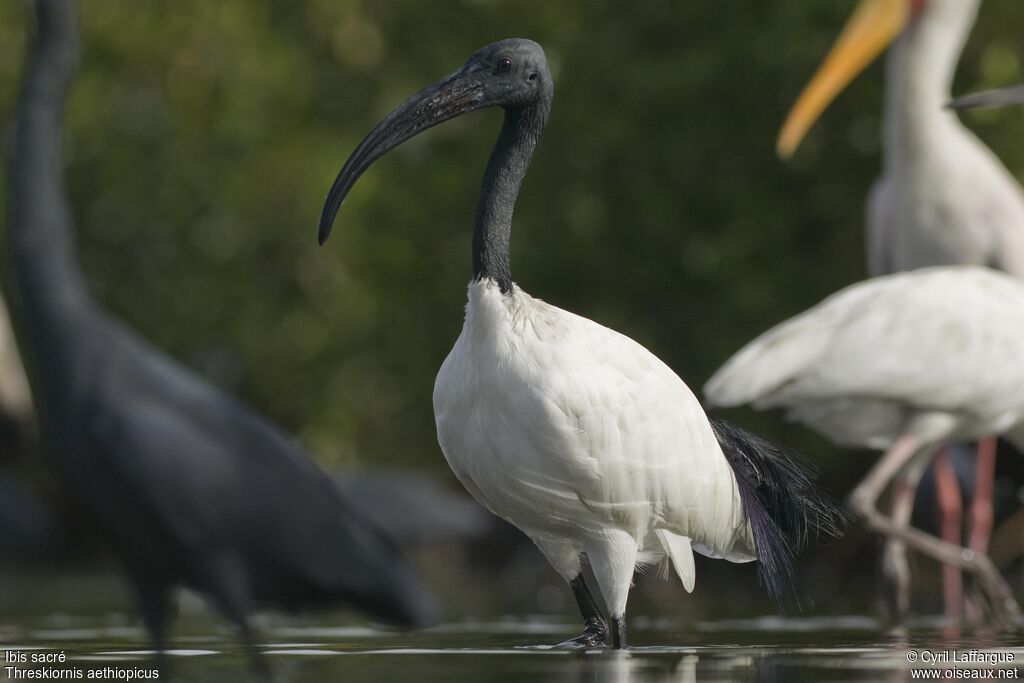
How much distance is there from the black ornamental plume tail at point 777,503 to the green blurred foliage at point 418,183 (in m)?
7.62

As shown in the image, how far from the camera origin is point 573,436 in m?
7.24

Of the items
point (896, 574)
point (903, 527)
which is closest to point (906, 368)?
point (903, 527)

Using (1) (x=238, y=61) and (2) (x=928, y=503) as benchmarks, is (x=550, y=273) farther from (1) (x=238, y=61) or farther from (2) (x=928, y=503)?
(1) (x=238, y=61)

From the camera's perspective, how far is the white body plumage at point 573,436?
7.20 m

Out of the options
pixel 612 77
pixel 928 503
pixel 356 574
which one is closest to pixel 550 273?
pixel 612 77

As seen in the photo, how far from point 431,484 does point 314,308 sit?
3.62 meters

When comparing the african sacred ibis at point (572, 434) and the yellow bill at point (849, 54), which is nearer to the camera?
the african sacred ibis at point (572, 434)

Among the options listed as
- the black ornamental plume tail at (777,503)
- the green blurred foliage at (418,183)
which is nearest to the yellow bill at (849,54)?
the green blurred foliage at (418,183)

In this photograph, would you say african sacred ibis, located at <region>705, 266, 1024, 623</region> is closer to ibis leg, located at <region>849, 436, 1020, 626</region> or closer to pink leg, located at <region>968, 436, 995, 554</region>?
ibis leg, located at <region>849, 436, 1020, 626</region>

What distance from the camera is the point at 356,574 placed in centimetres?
868

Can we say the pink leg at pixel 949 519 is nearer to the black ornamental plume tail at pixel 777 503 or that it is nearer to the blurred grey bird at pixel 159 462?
the black ornamental plume tail at pixel 777 503

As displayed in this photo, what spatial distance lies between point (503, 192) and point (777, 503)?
4.96 ft

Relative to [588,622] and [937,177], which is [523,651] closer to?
[588,622]

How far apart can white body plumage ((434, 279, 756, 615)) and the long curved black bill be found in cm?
75
